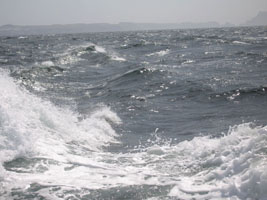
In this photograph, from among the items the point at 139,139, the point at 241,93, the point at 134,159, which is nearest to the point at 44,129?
the point at 139,139

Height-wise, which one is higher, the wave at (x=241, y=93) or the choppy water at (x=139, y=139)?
the wave at (x=241, y=93)

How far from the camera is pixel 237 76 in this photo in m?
19.2

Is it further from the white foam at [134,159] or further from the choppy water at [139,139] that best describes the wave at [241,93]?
the white foam at [134,159]

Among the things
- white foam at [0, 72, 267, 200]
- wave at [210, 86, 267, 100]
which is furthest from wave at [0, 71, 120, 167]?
wave at [210, 86, 267, 100]

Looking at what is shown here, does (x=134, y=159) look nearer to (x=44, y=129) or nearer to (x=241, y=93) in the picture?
(x=44, y=129)

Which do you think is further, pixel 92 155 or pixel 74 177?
pixel 92 155

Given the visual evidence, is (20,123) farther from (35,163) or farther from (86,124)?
(86,124)

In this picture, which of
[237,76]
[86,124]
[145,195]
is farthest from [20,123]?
[237,76]

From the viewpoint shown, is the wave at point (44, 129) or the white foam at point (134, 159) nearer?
the white foam at point (134, 159)

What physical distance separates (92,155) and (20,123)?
2160mm

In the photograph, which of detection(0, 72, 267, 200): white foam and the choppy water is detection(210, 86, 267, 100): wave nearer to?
the choppy water

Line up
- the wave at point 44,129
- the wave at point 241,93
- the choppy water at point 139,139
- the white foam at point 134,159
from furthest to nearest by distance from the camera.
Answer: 1. the wave at point 241,93
2. the wave at point 44,129
3. the choppy water at point 139,139
4. the white foam at point 134,159

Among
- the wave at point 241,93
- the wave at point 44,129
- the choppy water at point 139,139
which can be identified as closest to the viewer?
the choppy water at point 139,139

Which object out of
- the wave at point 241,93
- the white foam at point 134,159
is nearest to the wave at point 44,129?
the white foam at point 134,159
